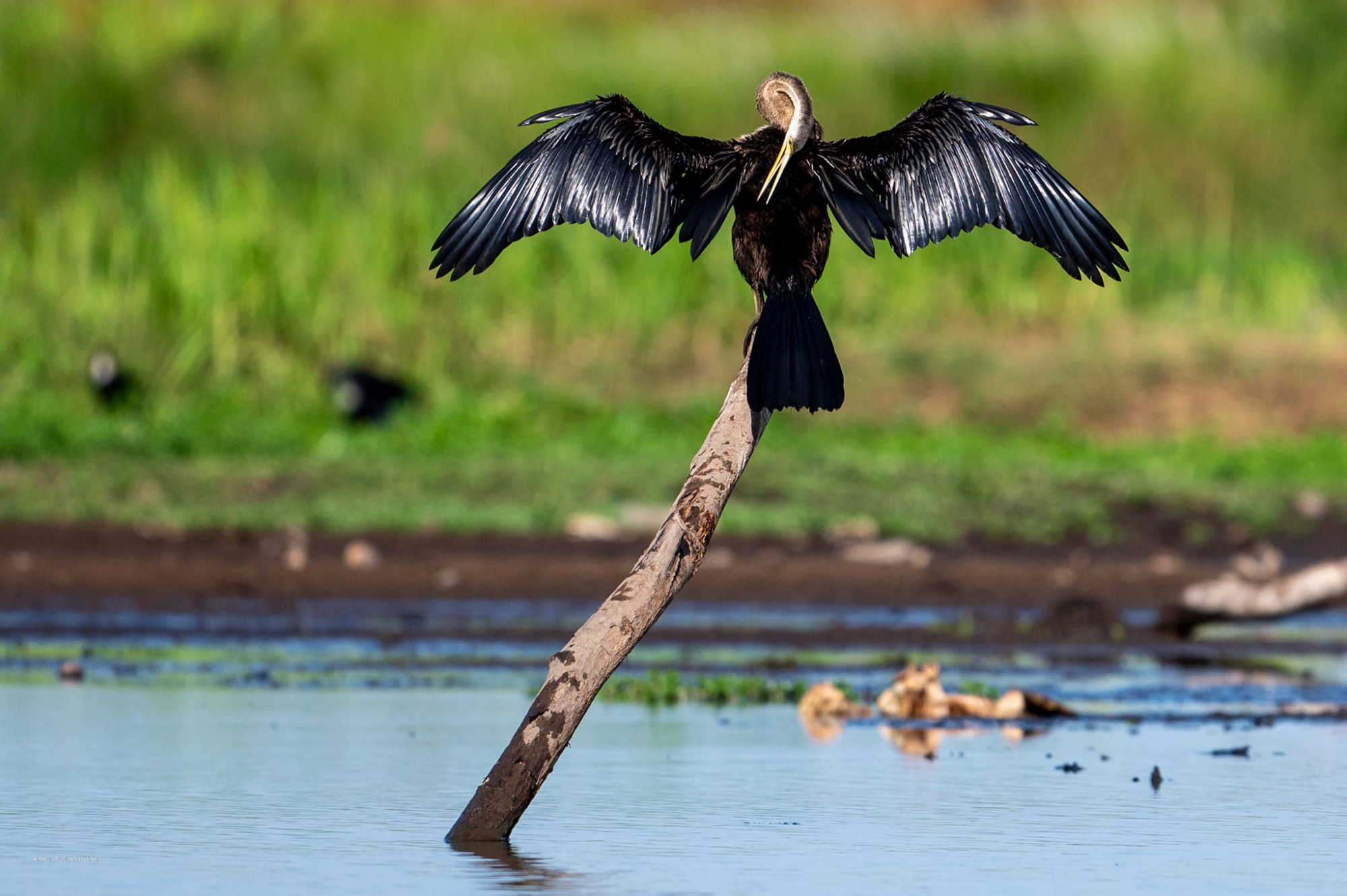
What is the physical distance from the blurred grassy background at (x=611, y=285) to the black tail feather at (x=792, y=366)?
7.68m

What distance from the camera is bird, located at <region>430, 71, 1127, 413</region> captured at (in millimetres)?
5355

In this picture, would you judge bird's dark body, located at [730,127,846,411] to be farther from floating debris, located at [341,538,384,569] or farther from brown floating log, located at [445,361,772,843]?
floating debris, located at [341,538,384,569]

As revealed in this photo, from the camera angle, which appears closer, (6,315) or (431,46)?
(6,315)

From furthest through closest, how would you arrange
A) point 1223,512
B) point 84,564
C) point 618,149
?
1. point 1223,512
2. point 84,564
3. point 618,149

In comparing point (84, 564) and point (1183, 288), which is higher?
point (1183, 288)

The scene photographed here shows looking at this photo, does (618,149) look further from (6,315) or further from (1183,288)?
(1183,288)

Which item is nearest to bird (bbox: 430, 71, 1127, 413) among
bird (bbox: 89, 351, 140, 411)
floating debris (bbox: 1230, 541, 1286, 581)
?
floating debris (bbox: 1230, 541, 1286, 581)

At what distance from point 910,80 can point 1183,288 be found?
414cm

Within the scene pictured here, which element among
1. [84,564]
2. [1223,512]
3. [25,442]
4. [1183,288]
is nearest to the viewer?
[84,564]

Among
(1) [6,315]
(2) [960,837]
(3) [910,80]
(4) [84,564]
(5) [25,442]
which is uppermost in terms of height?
(3) [910,80]

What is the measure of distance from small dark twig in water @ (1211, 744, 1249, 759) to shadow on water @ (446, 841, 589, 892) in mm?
2742

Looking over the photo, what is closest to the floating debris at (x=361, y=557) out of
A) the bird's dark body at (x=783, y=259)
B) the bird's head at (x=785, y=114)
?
the bird's dark body at (x=783, y=259)

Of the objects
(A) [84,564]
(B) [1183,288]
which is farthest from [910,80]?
(A) [84,564]

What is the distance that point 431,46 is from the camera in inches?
888
